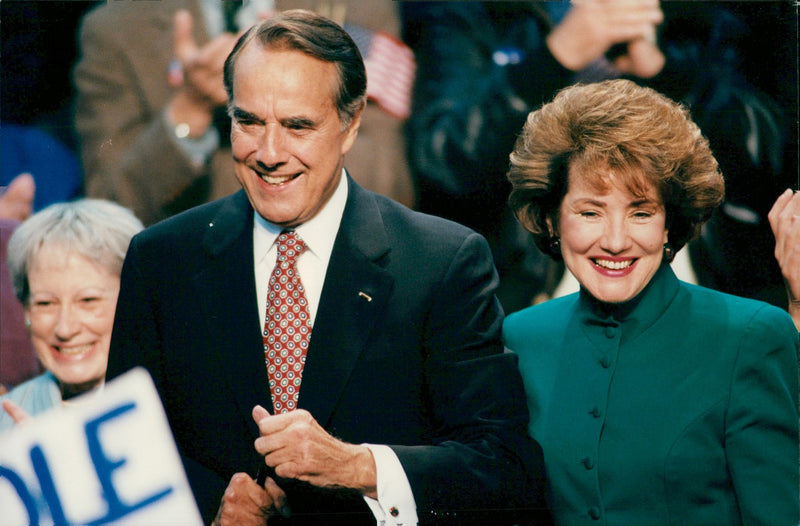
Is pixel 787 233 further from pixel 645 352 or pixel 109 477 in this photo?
pixel 109 477

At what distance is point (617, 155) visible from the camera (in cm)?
230

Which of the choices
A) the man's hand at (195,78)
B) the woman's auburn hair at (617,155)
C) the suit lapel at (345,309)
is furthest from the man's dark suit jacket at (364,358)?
the man's hand at (195,78)

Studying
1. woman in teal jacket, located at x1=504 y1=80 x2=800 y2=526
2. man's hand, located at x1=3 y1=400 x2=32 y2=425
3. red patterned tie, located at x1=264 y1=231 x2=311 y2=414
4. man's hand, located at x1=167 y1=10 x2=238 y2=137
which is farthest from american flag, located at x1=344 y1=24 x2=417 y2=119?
man's hand, located at x1=3 y1=400 x2=32 y2=425

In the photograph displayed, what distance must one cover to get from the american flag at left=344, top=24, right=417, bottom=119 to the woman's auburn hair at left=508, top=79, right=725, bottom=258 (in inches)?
20.6

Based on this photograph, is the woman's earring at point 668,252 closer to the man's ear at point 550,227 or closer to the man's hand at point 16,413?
the man's ear at point 550,227

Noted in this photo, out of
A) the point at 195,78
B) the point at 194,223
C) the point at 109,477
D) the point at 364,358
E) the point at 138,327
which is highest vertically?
the point at 195,78

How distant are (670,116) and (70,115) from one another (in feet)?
6.10

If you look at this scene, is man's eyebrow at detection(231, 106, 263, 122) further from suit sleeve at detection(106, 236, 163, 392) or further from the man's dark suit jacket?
suit sleeve at detection(106, 236, 163, 392)

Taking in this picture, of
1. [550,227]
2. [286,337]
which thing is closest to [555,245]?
[550,227]

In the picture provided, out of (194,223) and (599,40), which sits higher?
(599,40)

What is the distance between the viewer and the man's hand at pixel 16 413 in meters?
2.90

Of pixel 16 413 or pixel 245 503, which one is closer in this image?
pixel 245 503

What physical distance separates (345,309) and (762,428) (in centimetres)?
107

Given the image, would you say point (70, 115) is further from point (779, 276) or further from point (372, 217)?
point (779, 276)
